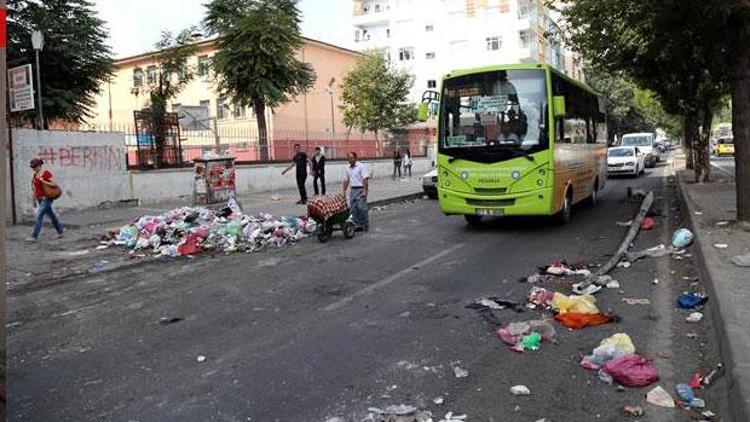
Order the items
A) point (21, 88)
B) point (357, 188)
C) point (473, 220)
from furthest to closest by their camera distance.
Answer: point (21, 88), point (473, 220), point (357, 188)

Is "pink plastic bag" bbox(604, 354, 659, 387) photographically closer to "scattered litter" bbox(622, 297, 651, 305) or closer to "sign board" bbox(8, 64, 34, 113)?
"scattered litter" bbox(622, 297, 651, 305)

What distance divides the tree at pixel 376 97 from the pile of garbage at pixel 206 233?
99.4 ft

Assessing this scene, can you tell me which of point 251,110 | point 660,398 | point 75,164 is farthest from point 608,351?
point 251,110

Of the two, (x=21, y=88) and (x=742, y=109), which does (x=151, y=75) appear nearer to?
(x=21, y=88)

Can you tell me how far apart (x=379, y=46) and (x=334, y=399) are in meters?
Result: 62.7

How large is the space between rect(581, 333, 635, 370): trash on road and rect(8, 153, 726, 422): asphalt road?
0.12m

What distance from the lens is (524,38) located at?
2238 inches

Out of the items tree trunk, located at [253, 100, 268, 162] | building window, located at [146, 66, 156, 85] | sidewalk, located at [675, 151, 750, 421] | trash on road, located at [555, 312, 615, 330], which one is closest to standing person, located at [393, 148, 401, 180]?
tree trunk, located at [253, 100, 268, 162]

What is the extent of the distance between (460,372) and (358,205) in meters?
8.78

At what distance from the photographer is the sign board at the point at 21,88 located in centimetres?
1419

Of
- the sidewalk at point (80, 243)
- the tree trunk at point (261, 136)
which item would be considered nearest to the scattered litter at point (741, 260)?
the sidewalk at point (80, 243)

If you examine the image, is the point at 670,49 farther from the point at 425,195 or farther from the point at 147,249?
the point at 147,249

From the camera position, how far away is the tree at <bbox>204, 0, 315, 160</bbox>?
2628 centimetres

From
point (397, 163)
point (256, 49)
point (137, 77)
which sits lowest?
point (397, 163)
